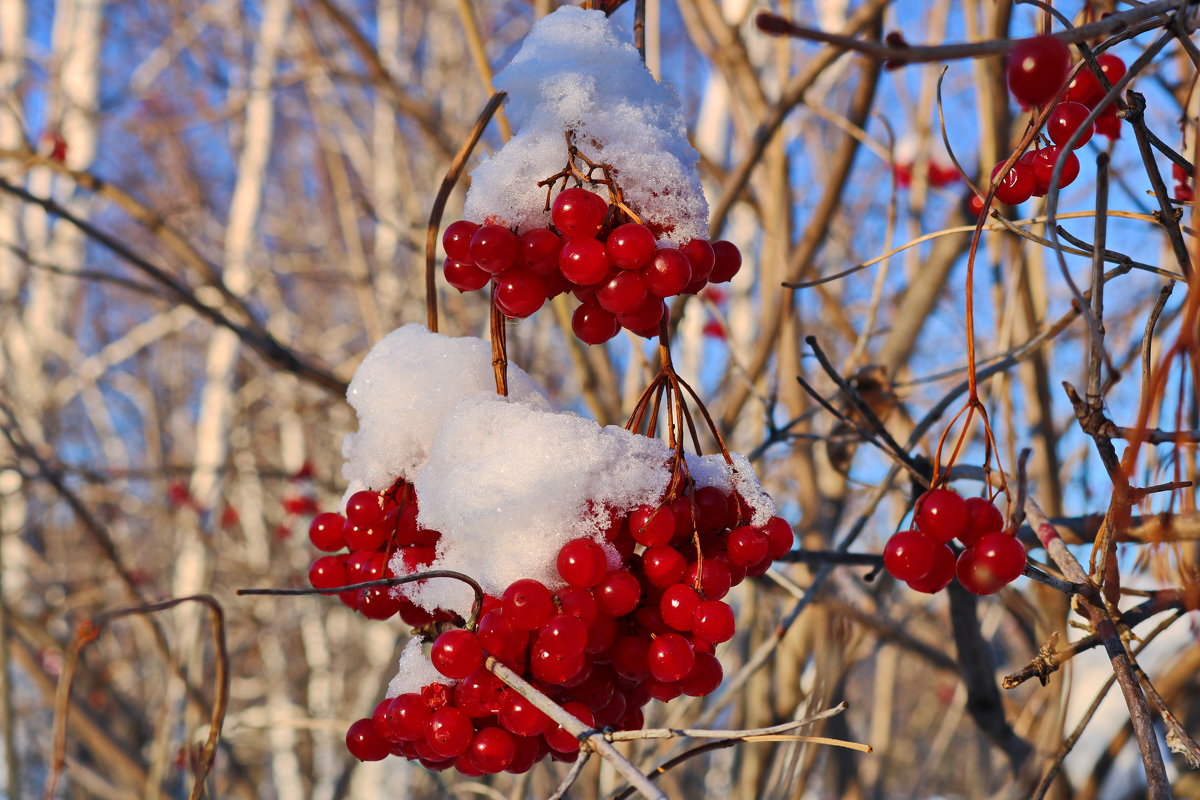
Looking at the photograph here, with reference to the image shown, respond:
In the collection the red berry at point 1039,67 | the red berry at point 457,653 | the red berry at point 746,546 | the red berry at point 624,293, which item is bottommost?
the red berry at point 457,653

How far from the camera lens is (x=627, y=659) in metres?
0.59

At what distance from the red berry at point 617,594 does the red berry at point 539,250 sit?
8.0 inches

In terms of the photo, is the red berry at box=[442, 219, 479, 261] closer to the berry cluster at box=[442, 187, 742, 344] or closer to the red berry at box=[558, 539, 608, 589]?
the berry cluster at box=[442, 187, 742, 344]

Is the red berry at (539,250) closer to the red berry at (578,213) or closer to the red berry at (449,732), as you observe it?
the red berry at (578,213)

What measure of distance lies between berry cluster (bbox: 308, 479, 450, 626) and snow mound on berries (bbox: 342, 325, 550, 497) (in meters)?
0.02

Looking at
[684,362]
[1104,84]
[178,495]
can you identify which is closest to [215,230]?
[178,495]

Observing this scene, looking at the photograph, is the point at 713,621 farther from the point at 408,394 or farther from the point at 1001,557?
the point at 408,394

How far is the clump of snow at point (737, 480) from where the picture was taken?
62 centimetres

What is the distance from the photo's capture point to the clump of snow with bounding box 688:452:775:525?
617 mm

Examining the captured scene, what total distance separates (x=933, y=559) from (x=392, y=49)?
4.81 meters

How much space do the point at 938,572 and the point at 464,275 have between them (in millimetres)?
370

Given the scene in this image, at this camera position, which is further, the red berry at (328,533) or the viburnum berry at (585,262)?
the red berry at (328,533)

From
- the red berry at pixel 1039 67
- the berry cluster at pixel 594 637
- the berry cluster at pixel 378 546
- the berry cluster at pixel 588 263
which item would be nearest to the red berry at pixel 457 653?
the berry cluster at pixel 594 637

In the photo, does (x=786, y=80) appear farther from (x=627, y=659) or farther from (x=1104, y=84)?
(x=627, y=659)
